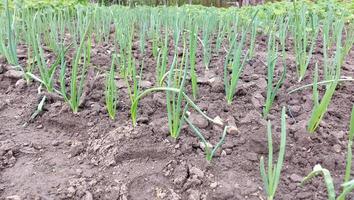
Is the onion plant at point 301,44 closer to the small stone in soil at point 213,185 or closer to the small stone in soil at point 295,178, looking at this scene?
the small stone in soil at point 295,178

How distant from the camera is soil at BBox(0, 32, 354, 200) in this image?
1.05m

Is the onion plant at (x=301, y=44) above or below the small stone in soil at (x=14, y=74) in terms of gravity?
above

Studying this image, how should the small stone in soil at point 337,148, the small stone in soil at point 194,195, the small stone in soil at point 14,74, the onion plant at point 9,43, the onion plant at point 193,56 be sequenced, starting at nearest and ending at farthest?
the small stone in soil at point 194,195
the small stone in soil at point 337,148
the onion plant at point 193,56
the onion plant at point 9,43
the small stone in soil at point 14,74

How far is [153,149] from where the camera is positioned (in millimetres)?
1201

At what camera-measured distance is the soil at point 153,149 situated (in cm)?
105

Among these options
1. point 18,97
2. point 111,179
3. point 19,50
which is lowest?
point 111,179

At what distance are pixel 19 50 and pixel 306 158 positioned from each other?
1.68m

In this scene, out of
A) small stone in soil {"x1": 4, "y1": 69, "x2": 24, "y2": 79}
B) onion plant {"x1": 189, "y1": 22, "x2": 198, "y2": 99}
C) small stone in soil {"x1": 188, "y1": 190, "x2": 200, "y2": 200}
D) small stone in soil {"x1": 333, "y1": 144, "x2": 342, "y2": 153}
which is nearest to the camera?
small stone in soil {"x1": 188, "y1": 190, "x2": 200, "y2": 200}

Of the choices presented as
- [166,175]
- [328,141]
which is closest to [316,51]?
[328,141]

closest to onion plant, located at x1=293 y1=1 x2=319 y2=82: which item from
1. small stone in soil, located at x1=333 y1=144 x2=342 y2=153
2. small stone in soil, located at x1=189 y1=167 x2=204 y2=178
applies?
small stone in soil, located at x1=333 y1=144 x2=342 y2=153

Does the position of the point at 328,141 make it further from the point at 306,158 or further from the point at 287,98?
the point at 287,98

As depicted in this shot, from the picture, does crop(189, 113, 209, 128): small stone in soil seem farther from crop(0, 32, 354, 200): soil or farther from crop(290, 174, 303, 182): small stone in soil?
crop(290, 174, 303, 182): small stone in soil

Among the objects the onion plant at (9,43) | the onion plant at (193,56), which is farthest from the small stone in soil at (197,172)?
the onion plant at (9,43)

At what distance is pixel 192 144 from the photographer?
3.96 ft
